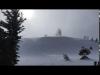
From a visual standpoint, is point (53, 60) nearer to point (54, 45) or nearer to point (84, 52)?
point (54, 45)

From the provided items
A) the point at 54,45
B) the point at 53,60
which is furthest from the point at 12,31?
the point at 53,60

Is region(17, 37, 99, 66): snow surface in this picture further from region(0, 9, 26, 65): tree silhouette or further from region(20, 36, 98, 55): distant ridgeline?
region(0, 9, 26, 65): tree silhouette

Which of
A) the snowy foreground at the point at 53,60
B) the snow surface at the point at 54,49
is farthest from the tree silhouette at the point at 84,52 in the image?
the snowy foreground at the point at 53,60

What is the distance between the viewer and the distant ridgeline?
12.1ft

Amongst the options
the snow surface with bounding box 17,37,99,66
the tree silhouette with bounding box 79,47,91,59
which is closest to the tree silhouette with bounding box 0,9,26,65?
the snow surface with bounding box 17,37,99,66

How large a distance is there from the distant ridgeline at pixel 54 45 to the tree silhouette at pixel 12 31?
37 cm

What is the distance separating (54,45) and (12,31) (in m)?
2.71

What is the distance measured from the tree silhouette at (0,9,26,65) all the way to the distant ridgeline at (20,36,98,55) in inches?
14.6

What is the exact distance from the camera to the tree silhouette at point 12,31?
455cm

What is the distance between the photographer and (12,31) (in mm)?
6238
